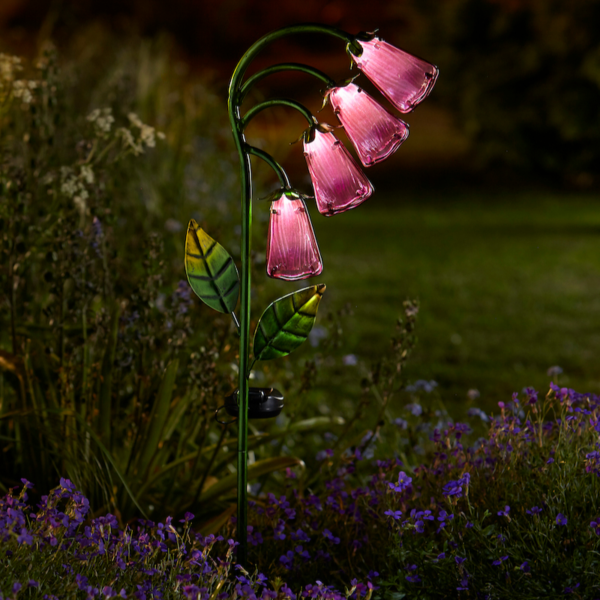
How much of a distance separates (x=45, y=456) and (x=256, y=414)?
32.7 inches

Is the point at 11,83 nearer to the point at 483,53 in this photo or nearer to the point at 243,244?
the point at 243,244

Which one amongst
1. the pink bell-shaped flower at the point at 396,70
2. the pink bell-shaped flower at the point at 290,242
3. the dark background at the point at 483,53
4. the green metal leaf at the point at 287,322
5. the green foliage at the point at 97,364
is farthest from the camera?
the dark background at the point at 483,53

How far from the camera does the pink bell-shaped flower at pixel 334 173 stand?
1.55 metres

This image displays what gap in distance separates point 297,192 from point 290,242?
0.11 metres

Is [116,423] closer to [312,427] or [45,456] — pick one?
[45,456]

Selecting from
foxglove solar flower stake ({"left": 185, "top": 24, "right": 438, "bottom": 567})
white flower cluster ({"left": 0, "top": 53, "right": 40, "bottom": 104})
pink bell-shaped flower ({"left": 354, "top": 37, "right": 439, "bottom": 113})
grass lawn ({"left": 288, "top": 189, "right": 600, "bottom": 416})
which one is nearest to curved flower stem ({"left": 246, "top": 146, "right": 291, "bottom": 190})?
foxglove solar flower stake ({"left": 185, "top": 24, "right": 438, "bottom": 567})

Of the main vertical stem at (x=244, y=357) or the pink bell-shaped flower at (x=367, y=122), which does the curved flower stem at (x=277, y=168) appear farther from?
the pink bell-shaped flower at (x=367, y=122)

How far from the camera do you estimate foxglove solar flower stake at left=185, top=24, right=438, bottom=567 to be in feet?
A: 4.83

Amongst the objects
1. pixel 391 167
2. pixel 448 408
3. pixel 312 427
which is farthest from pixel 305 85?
pixel 312 427

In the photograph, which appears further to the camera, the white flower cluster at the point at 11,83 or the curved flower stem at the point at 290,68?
the white flower cluster at the point at 11,83

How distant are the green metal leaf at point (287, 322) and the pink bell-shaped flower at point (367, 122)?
37 centimetres

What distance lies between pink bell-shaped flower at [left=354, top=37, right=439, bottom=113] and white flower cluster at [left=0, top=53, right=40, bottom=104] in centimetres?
131

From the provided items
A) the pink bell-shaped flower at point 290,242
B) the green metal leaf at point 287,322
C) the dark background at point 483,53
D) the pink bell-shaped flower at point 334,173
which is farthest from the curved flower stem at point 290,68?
the dark background at point 483,53

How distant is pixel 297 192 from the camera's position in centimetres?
159
